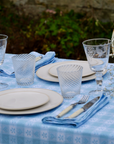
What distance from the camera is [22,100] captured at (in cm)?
114

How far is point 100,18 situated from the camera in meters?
4.07

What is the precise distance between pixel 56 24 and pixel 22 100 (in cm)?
314

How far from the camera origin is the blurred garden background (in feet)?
13.2

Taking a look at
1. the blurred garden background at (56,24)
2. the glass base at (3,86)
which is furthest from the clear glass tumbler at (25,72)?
the blurred garden background at (56,24)

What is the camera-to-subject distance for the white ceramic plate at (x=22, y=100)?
1060 mm

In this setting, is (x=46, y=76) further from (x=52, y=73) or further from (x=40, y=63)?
(x=40, y=63)

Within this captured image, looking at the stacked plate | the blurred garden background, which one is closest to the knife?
the stacked plate

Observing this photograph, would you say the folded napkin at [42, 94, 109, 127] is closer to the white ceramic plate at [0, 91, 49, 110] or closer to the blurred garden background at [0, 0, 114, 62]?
the white ceramic plate at [0, 91, 49, 110]

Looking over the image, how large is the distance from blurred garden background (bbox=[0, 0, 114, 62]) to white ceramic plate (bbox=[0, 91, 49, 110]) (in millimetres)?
2803

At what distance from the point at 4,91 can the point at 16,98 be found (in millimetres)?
117

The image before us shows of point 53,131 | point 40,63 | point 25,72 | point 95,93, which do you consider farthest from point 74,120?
point 40,63

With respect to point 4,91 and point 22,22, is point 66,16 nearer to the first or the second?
point 22,22

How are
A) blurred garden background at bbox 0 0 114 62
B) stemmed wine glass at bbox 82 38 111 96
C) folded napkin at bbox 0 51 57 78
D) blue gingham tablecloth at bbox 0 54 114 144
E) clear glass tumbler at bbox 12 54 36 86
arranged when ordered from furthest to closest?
blurred garden background at bbox 0 0 114 62, folded napkin at bbox 0 51 57 78, clear glass tumbler at bbox 12 54 36 86, stemmed wine glass at bbox 82 38 111 96, blue gingham tablecloth at bbox 0 54 114 144

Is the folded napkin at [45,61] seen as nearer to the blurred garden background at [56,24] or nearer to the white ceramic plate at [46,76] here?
the white ceramic plate at [46,76]
